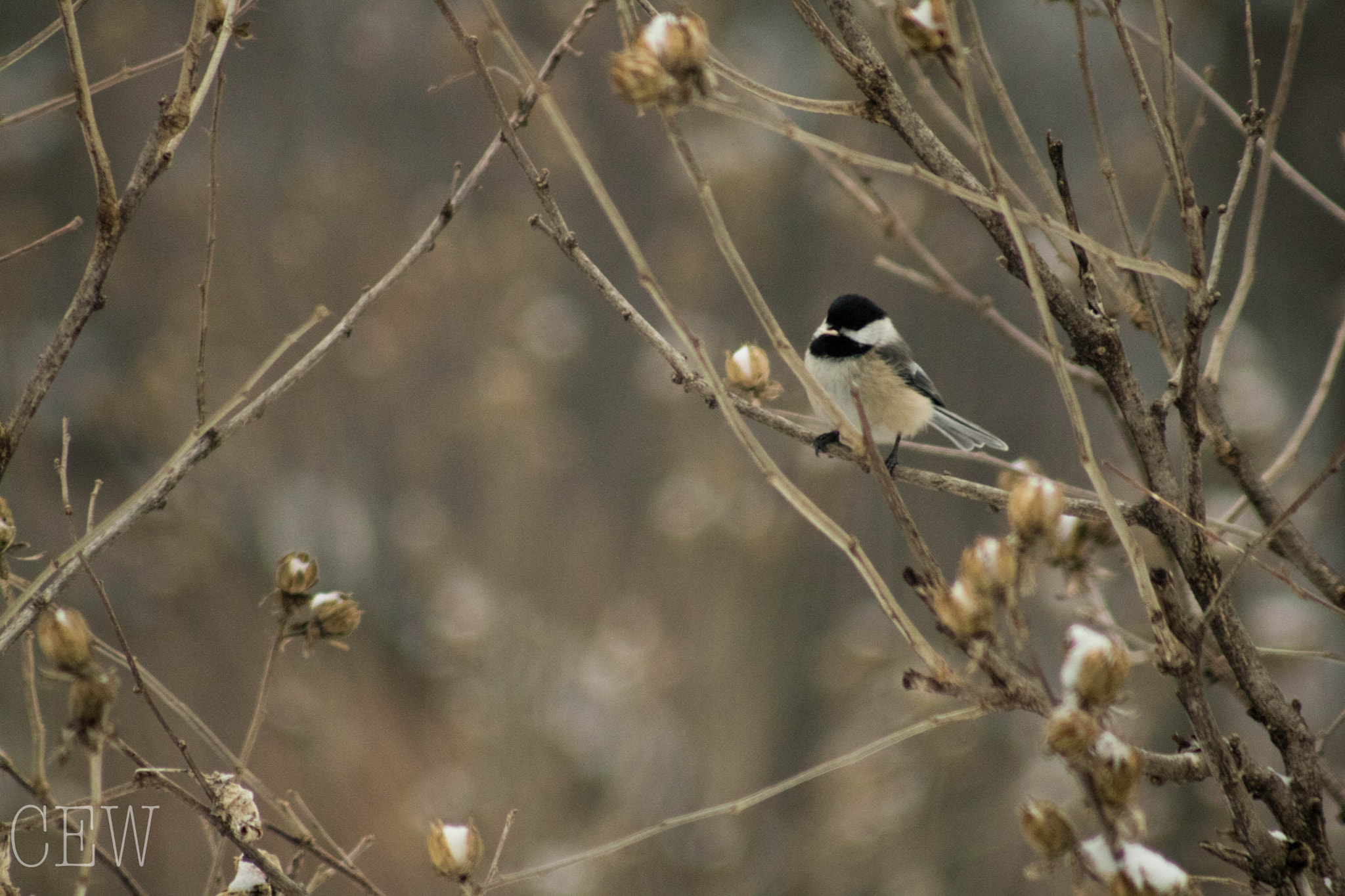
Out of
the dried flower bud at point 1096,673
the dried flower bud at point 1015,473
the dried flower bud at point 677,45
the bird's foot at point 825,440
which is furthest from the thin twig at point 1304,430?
the dried flower bud at point 677,45

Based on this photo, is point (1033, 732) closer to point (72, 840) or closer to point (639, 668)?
point (639, 668)

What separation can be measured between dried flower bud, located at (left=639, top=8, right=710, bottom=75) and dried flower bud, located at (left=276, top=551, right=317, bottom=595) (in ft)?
2.11

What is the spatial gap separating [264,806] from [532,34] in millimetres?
3666

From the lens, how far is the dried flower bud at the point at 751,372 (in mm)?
1373

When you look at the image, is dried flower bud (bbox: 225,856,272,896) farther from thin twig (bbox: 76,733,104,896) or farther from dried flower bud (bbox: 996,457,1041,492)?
dried flower bud (bbox: 996,457,1041,492)

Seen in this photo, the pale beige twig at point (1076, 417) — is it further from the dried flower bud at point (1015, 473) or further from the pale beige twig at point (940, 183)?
the dried flower bud at point (1015, 473)

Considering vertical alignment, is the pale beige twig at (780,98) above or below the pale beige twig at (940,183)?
above

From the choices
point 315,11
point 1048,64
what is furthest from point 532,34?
point 1048,64

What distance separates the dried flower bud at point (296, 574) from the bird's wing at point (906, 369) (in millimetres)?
1745

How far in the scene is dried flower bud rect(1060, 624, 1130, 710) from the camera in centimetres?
68

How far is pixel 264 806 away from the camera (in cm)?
409

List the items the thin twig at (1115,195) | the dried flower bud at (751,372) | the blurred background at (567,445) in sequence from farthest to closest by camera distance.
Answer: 1. the blurred background at (567,445)
2. the dried flower bud at (751,372)
3. the thin twig at (1115,195)

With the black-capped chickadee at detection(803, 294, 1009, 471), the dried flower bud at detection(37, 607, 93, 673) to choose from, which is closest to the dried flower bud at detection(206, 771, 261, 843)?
the dried flower bud at detection(37, 607, 93, 673)

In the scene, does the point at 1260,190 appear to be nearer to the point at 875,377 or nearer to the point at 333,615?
the point at 333,615
